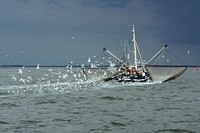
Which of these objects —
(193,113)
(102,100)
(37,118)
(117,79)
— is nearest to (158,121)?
(193,113)

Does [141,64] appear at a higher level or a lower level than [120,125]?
higher

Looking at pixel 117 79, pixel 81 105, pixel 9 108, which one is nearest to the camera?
pixel 9 108

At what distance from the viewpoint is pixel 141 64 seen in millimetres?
79750

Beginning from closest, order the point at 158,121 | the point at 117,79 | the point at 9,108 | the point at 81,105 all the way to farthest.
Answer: the point at 158,121, the point at 9,108, the point at 81,105, the point at 117,79

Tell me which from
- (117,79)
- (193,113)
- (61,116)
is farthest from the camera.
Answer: (117,79)

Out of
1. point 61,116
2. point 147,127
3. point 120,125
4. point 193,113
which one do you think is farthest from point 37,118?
point 193,113

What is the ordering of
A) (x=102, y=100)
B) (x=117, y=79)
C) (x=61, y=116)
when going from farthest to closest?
(x=117, y=79) < (x=102, y=100) < (x=61, y=116)

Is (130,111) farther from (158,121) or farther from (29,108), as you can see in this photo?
(29,108)

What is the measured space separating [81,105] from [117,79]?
136 feet

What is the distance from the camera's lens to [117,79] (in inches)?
3098

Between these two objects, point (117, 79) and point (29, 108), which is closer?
point (29, 108)

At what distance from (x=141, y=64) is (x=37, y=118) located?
173 feet

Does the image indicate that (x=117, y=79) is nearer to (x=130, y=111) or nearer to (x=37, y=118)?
(x=130, y=111)

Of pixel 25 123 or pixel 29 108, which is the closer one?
pixel 25 123
